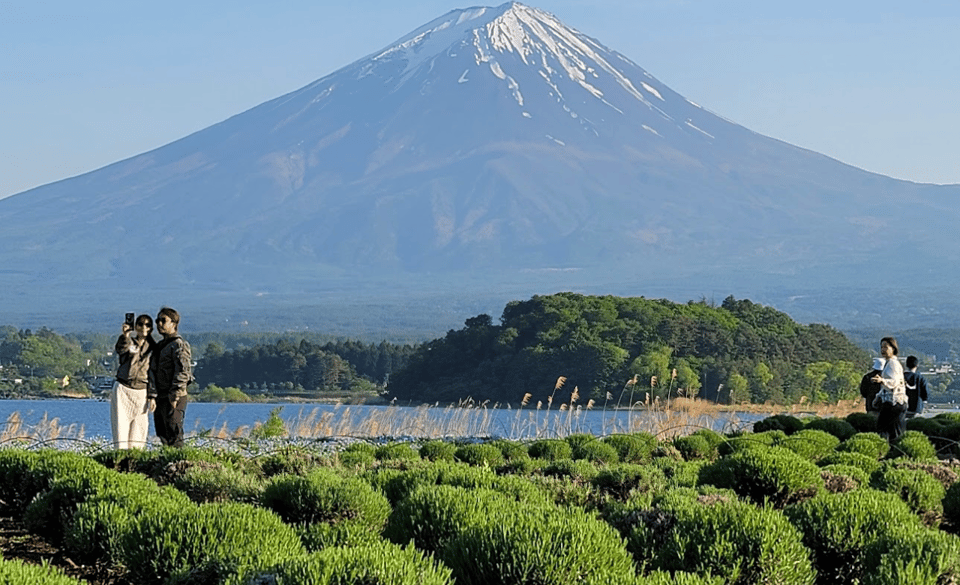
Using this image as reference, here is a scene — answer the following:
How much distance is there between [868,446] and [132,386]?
656 cm

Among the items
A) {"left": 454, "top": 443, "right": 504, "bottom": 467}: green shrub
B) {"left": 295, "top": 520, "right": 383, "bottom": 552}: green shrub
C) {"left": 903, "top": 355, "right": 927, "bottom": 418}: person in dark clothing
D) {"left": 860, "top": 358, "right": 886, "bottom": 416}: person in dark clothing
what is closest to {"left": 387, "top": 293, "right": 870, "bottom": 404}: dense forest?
{"left": 903, "top": 355, "right": 927, "bottom": 418}: person in dark clothing

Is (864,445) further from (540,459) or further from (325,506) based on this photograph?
(325,506)

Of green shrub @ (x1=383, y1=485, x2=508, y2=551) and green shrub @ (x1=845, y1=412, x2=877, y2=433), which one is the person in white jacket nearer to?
green shrub @ (x1=845, y1=412, x2=877, y2=433)

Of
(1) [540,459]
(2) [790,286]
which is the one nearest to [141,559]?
(1) [540,459]

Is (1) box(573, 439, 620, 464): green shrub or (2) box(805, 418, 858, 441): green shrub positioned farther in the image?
(2) box(805, 418, 858, 441): green shrub

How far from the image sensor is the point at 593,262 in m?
189

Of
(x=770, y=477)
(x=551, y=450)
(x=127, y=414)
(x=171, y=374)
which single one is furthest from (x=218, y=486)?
(x=551, y=450)

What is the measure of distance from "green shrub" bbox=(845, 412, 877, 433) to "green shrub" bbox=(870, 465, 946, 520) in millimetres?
7061

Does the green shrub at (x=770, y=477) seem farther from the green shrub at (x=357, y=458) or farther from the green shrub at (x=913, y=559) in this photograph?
the green shrub at (x=357, y=458)

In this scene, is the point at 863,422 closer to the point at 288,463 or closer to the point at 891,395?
the point at 891,395

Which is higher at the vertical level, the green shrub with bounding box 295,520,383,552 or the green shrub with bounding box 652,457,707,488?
the green shrub with bounding box 295,520,383,552

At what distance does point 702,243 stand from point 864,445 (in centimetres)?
18365

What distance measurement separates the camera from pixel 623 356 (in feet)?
148

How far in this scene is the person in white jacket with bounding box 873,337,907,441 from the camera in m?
14.1
